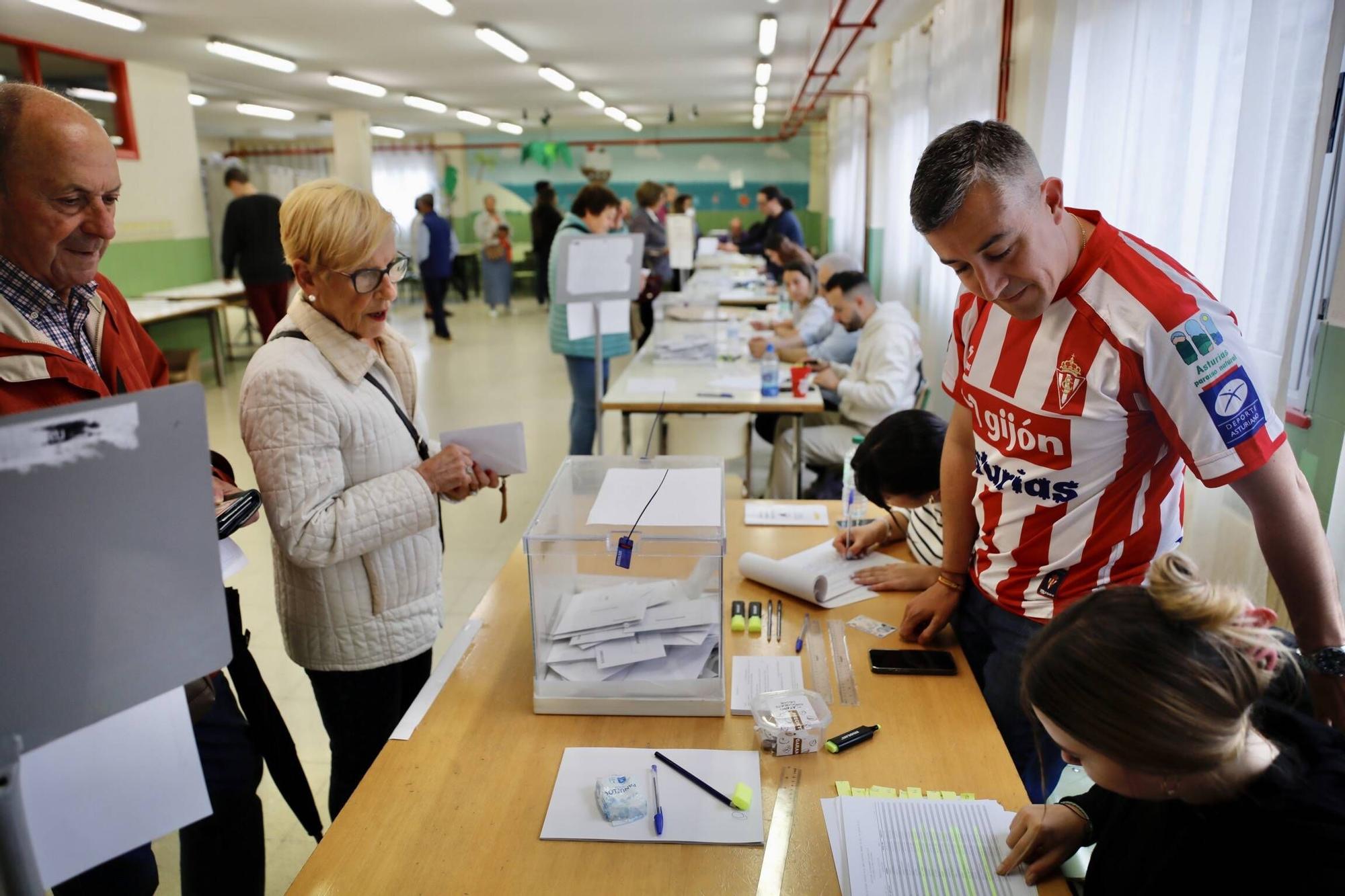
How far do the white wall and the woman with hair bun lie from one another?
30.2 ft

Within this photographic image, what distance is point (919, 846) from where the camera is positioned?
3.68 ft

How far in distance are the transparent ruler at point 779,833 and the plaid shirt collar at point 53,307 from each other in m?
1.26

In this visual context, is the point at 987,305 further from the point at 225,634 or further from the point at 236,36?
the point at 236,36

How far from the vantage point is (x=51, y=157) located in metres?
1.23

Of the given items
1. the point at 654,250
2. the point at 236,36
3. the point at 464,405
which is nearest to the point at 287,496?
the point at 464,405

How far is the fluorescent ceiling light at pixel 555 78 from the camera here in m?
10.0

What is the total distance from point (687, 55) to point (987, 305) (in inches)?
350

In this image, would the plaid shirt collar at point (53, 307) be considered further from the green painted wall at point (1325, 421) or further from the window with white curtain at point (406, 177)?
the window with white curtain at point (406, 177)

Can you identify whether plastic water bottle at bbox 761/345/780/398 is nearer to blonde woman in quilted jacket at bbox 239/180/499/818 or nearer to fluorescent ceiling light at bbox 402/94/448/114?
blonde woman in quilted jacket at bbox 239/180/499/818

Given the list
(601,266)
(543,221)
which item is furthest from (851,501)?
(543,221)

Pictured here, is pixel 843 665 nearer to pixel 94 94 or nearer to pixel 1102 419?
pixel 1102 419

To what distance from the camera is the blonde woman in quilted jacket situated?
151cm

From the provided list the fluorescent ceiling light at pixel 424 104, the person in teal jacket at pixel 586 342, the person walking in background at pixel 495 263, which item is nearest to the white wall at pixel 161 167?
the fluorescent ceiling light at pixel 424 104

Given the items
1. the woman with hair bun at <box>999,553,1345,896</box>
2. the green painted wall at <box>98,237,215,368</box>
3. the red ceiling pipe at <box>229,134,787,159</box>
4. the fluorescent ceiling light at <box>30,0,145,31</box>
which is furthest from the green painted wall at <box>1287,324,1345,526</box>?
the red ceiling pipe at <box>229,134,787,159</box>
